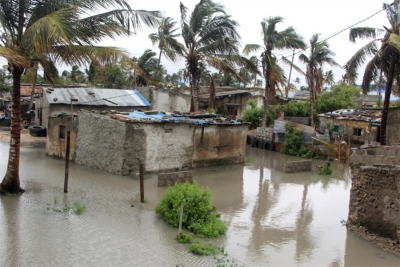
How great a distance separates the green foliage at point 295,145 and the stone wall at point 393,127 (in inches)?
175

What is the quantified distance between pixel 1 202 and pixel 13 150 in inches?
59.2

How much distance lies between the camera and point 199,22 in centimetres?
2267

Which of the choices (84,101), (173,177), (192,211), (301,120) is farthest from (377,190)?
(301,120)

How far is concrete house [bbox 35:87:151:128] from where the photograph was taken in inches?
930

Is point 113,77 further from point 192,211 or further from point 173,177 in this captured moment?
point 192,211

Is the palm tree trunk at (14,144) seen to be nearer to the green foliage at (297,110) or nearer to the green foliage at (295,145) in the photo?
the green foliage at (295,145)

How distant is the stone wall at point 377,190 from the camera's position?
890 centimetres

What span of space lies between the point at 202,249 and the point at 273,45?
65.6 ft

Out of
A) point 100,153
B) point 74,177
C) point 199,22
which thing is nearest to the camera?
point 74,177

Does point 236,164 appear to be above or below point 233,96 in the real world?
below

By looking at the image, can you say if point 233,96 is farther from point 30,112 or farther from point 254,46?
point 30,112

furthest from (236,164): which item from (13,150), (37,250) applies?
(37,250)

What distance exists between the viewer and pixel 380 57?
16734 millimetres

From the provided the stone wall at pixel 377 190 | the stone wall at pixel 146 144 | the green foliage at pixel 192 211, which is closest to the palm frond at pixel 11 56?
the green foliage at pixel 192 211
